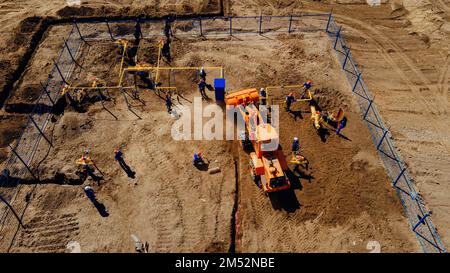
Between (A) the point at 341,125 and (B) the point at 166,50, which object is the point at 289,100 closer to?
(A) the point at 341,125

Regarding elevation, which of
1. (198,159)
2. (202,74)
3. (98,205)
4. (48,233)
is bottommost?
(48,233)

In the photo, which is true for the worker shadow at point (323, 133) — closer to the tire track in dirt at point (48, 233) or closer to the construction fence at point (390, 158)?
the construction fence at point (390, 158)

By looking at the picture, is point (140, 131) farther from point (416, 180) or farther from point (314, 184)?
point (416, 180)

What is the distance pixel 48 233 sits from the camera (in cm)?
1873

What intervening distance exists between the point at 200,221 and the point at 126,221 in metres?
4.23

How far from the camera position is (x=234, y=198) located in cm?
1994

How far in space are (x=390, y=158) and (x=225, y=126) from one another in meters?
11.0

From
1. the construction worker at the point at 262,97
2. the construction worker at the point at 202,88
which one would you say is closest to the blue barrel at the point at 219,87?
the construction worker at the point at 202,88

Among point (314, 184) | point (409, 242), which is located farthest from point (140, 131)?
point (409, 242)

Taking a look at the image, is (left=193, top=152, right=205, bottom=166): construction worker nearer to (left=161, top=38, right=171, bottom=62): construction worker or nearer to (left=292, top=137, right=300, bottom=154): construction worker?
(left=292, top=137, right=300, bottom=154): construction worker

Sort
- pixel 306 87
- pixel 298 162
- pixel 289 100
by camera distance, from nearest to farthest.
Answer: pixel 298 162 → pixel 289 100 → pixel 306 87

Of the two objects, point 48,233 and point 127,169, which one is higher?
point 127,169

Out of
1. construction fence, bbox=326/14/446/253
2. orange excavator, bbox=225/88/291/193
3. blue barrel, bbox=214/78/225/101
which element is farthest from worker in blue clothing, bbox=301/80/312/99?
blue barrel, bbox=214/78/225/101

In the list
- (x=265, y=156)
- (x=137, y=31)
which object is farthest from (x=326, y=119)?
(x=137, y=31)
